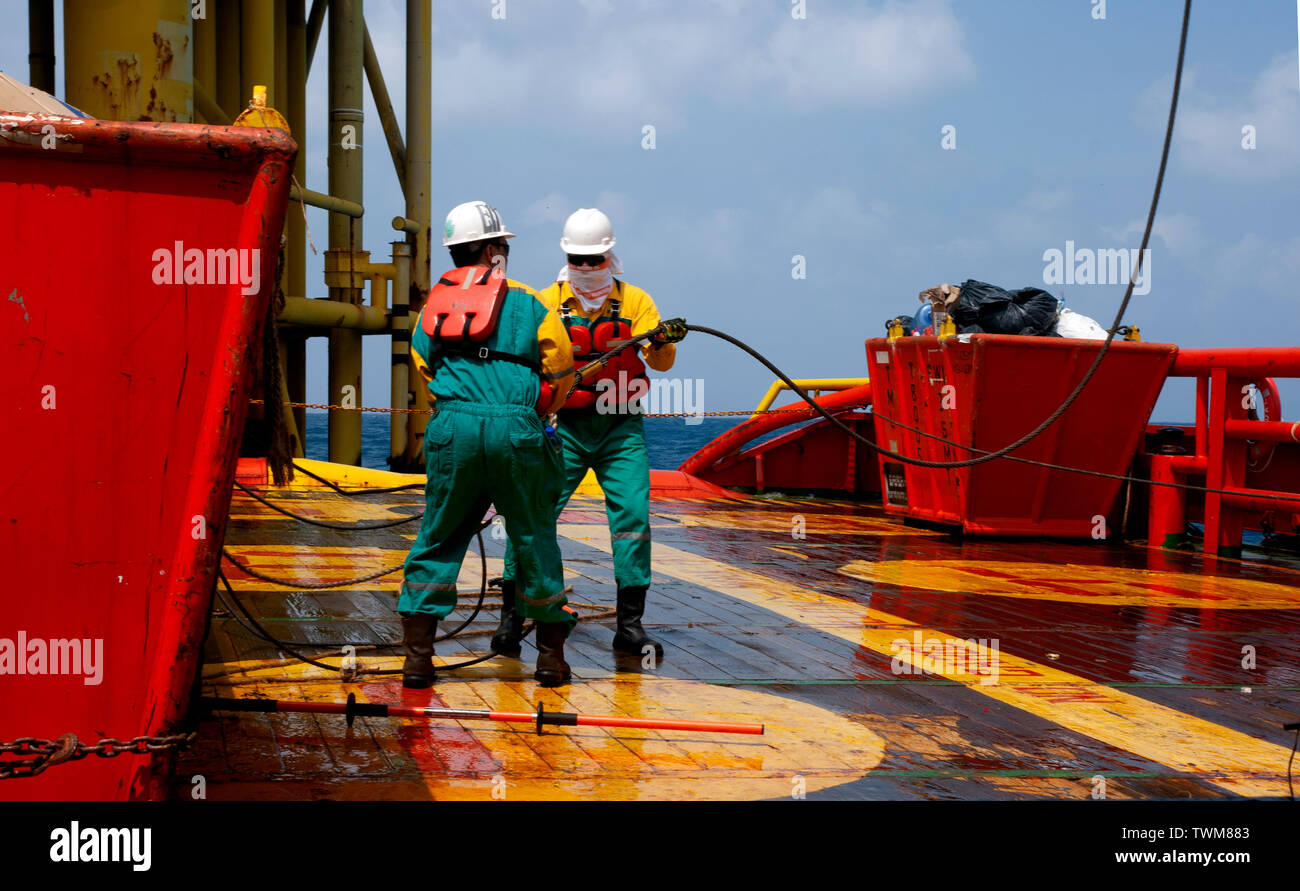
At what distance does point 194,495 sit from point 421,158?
19397 millimetres

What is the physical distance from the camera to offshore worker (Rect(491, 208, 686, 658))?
5516 mm

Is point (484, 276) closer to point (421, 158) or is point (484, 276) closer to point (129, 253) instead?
point (129, 253)

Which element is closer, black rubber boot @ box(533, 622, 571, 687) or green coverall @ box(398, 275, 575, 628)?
green coverall @ box(398, 275, 575, 628)

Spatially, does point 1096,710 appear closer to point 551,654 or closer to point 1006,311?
point 551,654

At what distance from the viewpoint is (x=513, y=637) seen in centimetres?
552

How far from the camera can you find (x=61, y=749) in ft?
9.06

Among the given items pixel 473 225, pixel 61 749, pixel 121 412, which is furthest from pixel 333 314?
pixel 61 749

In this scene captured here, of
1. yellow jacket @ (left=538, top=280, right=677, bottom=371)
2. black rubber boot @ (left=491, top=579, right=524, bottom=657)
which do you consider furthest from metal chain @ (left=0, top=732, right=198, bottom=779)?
yellow jacket @ (left=538, top=280, right=677, bottom=371)

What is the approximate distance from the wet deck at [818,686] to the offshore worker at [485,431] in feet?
1.08

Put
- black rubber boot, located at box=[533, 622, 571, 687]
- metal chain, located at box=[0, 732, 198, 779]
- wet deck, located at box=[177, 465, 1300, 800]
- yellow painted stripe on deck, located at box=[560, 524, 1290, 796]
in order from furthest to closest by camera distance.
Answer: black rubber boot, located at box=[533, 622, 571, 687]
yellow painted stripe on deck, located at box=[560, 524, 1290, 796]
wet deck, located at box=[177, 465, 1300, 800]
metal chain, located at box=[0, 732, 198, 779]

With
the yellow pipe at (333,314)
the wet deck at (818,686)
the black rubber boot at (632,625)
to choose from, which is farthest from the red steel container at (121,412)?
the yellow pipe at (333,314)

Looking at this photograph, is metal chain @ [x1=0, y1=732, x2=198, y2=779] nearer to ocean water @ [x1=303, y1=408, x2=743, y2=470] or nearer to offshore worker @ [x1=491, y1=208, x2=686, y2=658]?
offshore worker @ [x1=491, y1=208, x2=686, y2=658]
